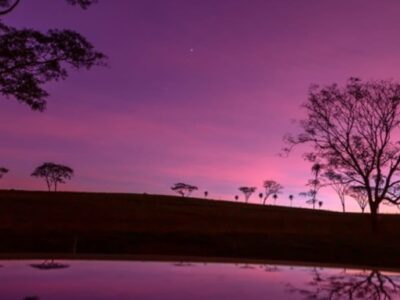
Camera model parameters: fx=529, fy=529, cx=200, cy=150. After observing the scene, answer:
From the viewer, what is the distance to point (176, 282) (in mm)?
6273

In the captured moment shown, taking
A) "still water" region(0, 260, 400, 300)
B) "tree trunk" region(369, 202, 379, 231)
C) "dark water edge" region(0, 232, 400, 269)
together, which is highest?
"tree trunk" region(369, 202, 379, 231)

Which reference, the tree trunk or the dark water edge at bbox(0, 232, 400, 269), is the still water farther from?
the tree trunk

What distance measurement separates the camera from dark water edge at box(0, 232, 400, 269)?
27.1 metres

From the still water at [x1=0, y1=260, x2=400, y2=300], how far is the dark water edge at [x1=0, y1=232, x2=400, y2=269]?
18.2 meters

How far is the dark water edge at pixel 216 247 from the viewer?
1067 inches

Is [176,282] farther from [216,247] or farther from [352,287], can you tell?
[216,247]

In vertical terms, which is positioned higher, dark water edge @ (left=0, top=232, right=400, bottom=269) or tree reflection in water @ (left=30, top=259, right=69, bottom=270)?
dark water edge @ (left=0, top=232, right=400, bottom=269)

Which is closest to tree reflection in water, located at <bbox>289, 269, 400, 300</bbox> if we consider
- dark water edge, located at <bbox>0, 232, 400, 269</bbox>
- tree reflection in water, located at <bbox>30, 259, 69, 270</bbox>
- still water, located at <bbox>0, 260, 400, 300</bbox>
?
still water, located at <bbox>0, 260, 400, 300</bbox>

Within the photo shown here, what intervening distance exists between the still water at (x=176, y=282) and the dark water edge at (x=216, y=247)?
18245 mm

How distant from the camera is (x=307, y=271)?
820cm

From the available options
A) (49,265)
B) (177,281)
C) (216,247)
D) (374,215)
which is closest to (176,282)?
(177,281)

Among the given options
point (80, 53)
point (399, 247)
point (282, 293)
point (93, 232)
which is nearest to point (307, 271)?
point (282, 293)

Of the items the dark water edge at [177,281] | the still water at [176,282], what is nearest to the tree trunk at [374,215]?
the dark water edge at [177,281]

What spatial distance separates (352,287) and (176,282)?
206cm
